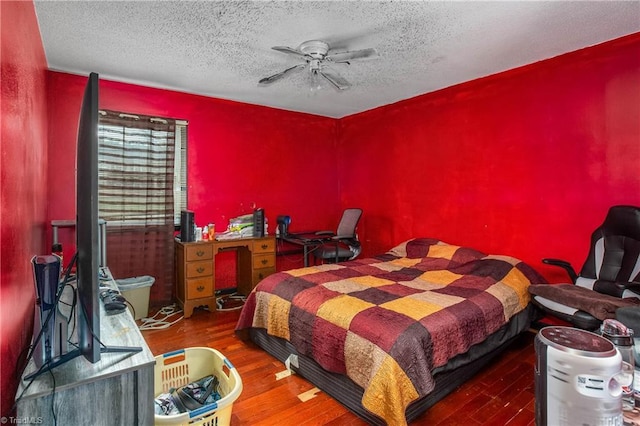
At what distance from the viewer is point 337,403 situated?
204cm

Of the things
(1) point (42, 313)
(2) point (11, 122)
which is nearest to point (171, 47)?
(2) point (11, 122)

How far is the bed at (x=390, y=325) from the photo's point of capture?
1757 millimetres

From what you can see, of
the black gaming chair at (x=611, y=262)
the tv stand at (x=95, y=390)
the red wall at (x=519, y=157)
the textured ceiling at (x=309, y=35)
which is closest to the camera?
the tv stand at (x=95, y=390)

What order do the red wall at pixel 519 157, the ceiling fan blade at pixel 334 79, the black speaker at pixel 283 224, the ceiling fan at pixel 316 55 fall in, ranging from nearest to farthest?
the ceiling fan at pixel 316 55
the red wall at pixel 519 157
the ceiling fan blade at pixel 334 79
the black speaker at pixel 283 224

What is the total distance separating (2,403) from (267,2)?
2.28m

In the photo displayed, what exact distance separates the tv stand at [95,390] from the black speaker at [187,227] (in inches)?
99.3

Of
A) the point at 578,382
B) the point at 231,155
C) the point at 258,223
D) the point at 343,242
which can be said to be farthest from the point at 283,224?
the point at 578,382

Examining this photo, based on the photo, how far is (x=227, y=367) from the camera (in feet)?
5.64

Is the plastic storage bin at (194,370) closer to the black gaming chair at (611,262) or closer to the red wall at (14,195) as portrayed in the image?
the red wall at (14,195)

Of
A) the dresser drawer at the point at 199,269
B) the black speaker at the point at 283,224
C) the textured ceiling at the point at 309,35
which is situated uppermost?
the textured ceiling at the point at 309,35

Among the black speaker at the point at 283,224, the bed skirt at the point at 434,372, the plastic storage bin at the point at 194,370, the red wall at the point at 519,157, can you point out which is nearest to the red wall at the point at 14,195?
the plastic storage bin at the point at 194,370

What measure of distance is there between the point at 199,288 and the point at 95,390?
8.50 ft

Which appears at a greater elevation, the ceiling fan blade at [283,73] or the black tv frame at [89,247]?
the ceiling fan blade at [283,73]

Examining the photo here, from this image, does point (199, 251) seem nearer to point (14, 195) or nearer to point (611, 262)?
point (14, 195)
